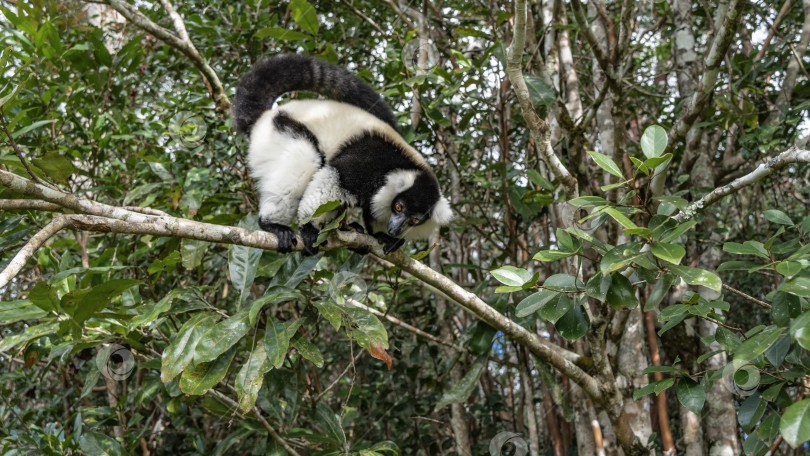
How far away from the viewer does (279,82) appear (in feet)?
10.2

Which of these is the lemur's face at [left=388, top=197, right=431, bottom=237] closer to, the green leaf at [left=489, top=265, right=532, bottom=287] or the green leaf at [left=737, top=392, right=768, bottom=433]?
the green leaf at [left=489, top=265, right=532, bottom=287]

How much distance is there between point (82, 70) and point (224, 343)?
2341 mm

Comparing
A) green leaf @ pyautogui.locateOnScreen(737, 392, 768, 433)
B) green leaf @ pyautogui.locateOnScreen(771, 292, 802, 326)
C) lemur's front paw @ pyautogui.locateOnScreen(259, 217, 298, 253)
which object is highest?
green leaf @ pyautogui.locateOnScreen(771, 292, 802, 326)

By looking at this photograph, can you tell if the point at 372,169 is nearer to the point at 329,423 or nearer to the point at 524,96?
the point at 524,96

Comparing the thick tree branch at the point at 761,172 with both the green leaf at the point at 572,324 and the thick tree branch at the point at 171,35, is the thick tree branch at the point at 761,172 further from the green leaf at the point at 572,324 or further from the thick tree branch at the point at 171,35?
the thick tree branch at the point at 171,35

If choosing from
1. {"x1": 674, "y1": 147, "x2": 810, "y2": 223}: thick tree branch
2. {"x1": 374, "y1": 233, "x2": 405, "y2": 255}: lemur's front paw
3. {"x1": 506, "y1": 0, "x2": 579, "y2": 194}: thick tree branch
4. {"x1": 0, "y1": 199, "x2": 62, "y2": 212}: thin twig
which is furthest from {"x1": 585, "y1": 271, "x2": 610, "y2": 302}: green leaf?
{"x1": 0, "y1": 199, "x2": 62, "y2": 212}: thin twig

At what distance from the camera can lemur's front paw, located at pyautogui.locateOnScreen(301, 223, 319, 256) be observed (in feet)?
8.86

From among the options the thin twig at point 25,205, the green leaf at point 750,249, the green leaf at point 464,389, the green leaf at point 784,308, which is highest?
the green leaf at point 750,249

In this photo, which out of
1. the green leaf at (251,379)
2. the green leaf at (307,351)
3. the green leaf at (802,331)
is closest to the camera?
the green leaf at (802,331)

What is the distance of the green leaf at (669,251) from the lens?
1.58 m

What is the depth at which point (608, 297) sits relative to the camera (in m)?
1.92

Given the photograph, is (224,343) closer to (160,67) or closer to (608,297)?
(608,297)

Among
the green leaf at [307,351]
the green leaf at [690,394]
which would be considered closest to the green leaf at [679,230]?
the green leaf at [690,394]

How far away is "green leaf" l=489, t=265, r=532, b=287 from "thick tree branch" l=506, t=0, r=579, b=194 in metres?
0.71
